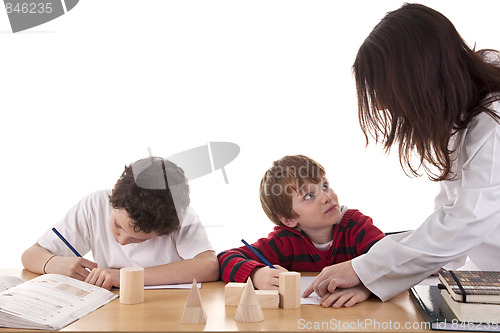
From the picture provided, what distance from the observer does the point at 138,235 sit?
1475mm

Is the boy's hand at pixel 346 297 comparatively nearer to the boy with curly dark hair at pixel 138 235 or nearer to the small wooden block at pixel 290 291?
the small wooden block at pixel 290 291

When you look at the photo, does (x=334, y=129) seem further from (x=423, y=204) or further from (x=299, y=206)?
(x=299, y=206)

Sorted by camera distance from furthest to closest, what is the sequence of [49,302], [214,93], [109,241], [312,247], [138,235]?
[214,93] < [109,241] < [312,247] < [138,235] < [49,302]

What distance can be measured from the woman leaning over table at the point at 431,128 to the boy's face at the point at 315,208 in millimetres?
312

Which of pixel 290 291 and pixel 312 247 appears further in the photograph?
pixel 312 247

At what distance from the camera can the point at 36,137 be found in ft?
7.59

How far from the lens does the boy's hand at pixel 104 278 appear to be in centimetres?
133

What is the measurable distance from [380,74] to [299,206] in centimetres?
49

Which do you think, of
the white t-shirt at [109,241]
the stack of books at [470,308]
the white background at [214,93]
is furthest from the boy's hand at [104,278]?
the white background at [214,93]

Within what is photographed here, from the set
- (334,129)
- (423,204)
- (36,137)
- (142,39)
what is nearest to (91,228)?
(36,137)

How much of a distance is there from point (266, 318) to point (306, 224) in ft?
1.82

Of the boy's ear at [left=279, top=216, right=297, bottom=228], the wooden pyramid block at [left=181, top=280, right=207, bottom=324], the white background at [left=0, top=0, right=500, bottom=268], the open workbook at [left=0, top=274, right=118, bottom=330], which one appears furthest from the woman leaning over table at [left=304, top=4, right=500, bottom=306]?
the white background at [left=0, top=0, right=500, bottom=268]

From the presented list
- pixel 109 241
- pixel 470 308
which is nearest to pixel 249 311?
pixel 470 308

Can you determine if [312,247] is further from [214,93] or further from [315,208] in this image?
[214,93]
